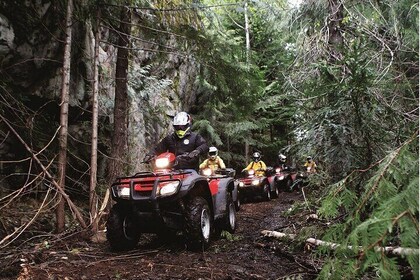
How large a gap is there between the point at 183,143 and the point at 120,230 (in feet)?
6.08

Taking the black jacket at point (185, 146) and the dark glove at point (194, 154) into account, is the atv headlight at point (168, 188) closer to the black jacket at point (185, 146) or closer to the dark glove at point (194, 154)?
the dark glove at point (194, 154)

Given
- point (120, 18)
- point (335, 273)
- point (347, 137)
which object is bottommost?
point (335, 273)

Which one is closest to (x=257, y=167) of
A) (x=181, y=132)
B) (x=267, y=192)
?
(x=267, y=192)

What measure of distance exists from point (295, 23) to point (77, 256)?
304 inches

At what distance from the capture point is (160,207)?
4965 millimetres

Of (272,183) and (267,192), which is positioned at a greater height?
(272,183)

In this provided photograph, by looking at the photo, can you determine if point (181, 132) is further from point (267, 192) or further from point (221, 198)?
point (267, 192)

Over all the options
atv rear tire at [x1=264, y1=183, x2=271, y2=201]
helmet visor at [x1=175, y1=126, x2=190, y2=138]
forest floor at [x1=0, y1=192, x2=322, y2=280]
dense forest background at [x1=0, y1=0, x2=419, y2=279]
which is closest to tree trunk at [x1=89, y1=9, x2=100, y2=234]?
dense forest background at [x1=0, y1=0, x2=419, y2=279]

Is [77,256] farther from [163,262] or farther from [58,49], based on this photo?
[58,49]

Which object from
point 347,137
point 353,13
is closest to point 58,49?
point 347,137

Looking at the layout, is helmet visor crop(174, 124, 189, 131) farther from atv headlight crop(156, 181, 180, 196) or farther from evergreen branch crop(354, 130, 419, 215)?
evergreen branch crop(354, 130, 419, 215)

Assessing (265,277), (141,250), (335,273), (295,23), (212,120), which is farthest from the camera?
(212,120)

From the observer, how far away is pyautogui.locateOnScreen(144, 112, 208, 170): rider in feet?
19.7

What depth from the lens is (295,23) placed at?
365 inches
